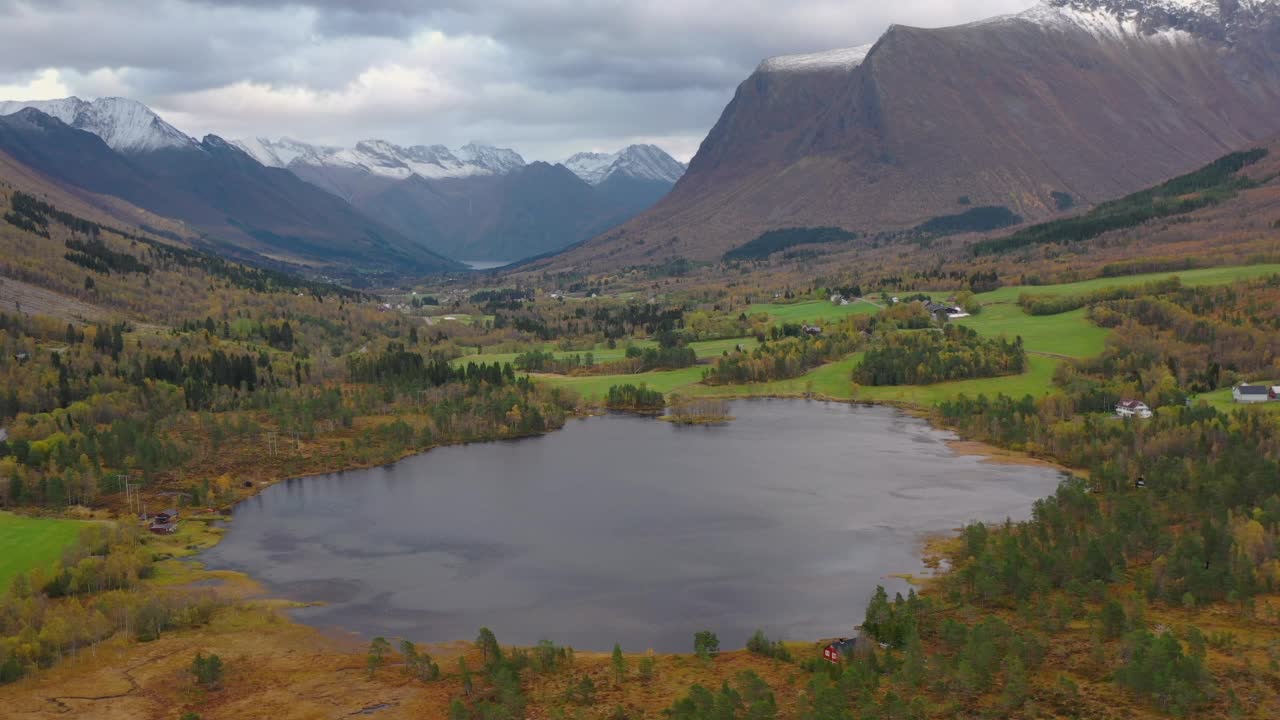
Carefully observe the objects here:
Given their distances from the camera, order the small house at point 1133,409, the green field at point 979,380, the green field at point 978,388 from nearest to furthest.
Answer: the small house at point 1133,409 → the green field at point 978,388 → the green field at point 979,380

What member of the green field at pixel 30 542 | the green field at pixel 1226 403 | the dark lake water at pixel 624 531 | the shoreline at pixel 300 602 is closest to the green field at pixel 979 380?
the shoreline at pixel 300 602

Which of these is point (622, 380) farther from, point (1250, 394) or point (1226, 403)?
point (1250, 394)

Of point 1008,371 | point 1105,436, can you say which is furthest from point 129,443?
point 1008,371

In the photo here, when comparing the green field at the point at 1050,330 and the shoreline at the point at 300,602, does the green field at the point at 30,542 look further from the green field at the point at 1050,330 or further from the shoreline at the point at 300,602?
the green field at the point at 1050,330

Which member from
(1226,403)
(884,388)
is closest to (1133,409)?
(1226,403)

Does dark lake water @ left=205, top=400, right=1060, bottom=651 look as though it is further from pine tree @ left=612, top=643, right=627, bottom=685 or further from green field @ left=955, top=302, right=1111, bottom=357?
green field @ left=955, top=302, right=1111, bottom=357

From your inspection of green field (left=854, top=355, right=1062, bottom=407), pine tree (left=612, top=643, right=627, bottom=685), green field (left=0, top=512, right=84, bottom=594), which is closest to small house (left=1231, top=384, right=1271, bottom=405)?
green field (left=854, top=355, right=1062, bottom=407)

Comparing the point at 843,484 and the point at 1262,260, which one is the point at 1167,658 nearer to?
the point at 843,484
